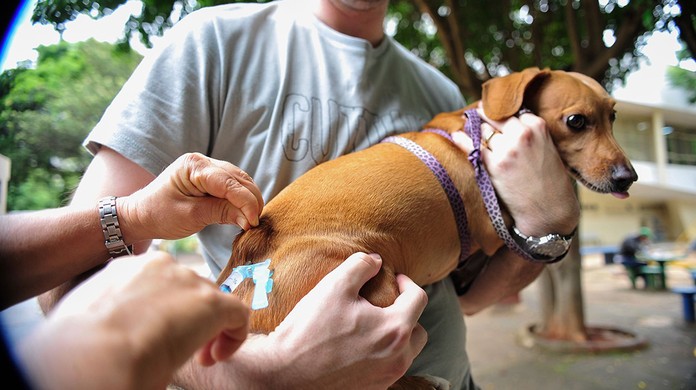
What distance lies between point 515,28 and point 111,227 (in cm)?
461

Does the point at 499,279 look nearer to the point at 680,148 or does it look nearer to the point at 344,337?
the point at 344,337

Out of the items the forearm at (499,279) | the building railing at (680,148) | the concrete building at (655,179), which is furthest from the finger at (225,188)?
the building railing at (680,148)

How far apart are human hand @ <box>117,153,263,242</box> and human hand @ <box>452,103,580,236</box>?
84 cm

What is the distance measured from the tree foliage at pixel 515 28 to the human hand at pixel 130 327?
1192 mm

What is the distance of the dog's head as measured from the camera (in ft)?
4.93

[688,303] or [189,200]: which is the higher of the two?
[189,200]

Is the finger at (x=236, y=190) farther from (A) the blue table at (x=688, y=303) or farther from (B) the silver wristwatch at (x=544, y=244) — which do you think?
(A) the blue table at (x=688, y=303)

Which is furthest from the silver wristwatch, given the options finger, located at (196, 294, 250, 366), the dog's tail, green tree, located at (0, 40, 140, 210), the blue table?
the blue table

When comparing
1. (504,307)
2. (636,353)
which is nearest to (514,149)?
(636,353)

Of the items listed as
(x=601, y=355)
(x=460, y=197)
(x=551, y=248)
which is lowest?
(x=601, y=355)

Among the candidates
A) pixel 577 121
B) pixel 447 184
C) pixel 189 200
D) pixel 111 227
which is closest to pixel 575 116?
pixel 577 121

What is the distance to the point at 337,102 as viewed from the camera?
57.5 inches

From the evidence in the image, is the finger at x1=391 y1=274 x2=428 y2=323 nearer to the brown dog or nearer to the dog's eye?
the brown dog

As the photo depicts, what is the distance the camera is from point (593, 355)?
14.6 ft
